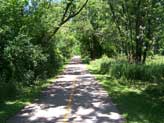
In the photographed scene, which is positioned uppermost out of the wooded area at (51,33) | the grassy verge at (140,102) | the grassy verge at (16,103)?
the wooded area at (51,33)

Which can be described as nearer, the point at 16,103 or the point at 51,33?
the point at 16,103

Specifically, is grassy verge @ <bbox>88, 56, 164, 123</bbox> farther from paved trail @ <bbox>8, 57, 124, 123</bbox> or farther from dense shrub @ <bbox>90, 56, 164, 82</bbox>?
dense shrub @ <bbox>90, 56, 164, 82</bbox>

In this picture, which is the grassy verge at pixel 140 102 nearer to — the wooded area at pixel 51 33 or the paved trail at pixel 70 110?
the wooded area at pixel 51 33

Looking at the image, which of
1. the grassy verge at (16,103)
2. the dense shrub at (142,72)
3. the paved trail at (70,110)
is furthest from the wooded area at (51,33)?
the paved trail at (70,110)

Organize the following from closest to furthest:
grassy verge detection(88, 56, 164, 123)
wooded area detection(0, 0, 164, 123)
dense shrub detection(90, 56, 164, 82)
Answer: grassy verge detection(88, 56, 164, 123), wooded area detection(0, 0, 164, 123), dense shrub detection(90, 56, 164, 82)

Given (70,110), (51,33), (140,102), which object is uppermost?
(51,33)

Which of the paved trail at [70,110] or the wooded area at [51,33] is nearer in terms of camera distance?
the paved trail at [70,110]

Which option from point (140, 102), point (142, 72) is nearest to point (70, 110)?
point (140, 102)

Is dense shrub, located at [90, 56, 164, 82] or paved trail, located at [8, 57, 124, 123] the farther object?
dense shrub, located at [90, 56, 164, 82]

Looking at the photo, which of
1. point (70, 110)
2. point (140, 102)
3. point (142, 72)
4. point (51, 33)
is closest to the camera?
point (70, 110)

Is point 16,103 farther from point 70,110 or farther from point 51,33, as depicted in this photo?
point 51,33

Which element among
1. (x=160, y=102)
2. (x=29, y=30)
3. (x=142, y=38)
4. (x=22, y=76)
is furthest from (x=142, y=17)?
(x=160, y=102)

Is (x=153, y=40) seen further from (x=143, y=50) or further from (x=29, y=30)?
(x=29, y=30)

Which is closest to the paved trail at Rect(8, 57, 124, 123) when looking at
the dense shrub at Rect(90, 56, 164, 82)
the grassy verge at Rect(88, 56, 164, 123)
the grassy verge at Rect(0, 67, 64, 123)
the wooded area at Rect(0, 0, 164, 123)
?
the grassy verge at Rect(0, 67, 64, 123)
